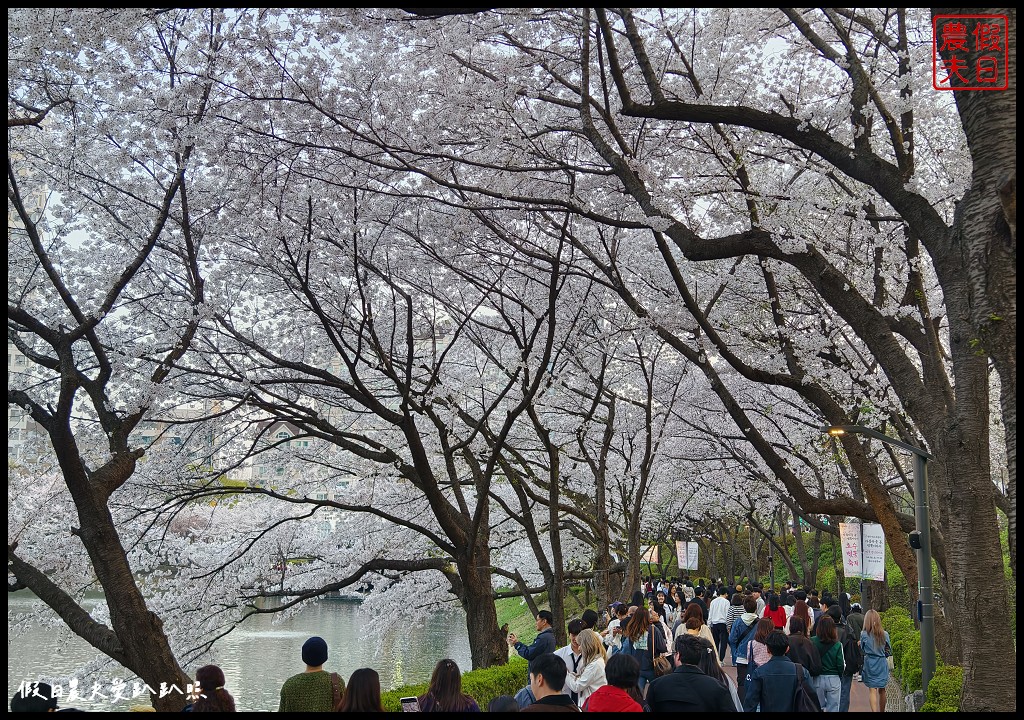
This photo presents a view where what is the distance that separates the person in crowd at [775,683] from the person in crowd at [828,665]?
5.97ft

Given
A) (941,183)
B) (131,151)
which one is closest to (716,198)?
(941,183)

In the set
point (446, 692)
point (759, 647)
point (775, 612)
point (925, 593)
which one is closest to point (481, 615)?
point (759, 647)

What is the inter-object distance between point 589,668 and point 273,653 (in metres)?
22.7

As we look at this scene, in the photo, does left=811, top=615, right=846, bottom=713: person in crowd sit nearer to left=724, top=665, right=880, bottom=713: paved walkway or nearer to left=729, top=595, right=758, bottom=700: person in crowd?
left=729, top=595, right=758, bottom=700: person in crowd

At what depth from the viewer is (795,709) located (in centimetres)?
686

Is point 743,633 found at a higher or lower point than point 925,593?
lower

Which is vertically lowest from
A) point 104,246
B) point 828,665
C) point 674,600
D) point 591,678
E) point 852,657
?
point 674,600

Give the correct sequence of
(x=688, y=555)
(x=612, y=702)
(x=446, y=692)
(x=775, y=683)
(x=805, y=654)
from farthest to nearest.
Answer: (x=688, y=555)
(x=805, y=654)
(x=775, y=683)
(x=446, y=692)
(x=612, y=702)

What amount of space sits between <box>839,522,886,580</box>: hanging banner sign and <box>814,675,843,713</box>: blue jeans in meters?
5.09

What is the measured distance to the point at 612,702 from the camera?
4.80 m

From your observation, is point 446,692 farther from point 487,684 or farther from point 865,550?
point 865,550

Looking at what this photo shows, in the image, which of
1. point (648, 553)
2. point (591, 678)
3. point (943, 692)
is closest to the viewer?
point (591, 678)

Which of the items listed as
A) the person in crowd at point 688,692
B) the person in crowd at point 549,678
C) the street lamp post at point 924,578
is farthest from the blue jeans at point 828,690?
the person in crowd at point 549,678

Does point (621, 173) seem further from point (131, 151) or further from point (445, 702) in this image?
point (131, 151)
